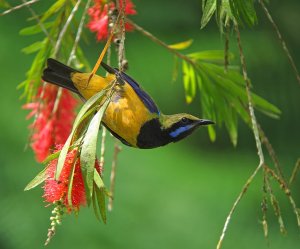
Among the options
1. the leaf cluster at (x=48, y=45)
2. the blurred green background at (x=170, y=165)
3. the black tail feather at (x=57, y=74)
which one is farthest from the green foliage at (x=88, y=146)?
the blurred green background at (x=170, y=165)

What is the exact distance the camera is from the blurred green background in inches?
135

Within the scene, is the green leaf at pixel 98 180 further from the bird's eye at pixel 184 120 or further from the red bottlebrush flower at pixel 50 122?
the red bottlebrush flower at pixel 50 122

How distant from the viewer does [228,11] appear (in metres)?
0.80

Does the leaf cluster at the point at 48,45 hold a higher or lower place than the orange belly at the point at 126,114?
higher

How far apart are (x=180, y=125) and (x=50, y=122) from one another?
0.35 m

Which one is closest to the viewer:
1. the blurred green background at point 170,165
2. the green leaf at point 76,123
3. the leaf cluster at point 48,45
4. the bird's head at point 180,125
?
the green leaf at point 76,123

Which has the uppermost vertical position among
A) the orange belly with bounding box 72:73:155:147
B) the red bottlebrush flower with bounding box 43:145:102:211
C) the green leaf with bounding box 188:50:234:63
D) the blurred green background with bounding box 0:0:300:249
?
the green leaf with bounding box 188:50:234:63

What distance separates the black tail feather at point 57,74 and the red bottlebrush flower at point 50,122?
0.61 feet

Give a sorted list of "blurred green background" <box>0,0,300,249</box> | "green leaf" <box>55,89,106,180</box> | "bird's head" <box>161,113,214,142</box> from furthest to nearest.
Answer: "blurred green background" <box>0,0,300,249</box>
"bird's head" <box>161,113,214,142</box>
"green leaf" <box>55,89,106,180</box>

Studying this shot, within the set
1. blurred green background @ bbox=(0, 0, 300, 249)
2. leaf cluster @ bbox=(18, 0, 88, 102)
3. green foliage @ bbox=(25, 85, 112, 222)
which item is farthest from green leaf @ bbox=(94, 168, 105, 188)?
blurred green background @ bbox=(0, 0, 300, 249)

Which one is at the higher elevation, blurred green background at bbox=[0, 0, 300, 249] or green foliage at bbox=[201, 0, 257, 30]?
green foliage at bbox=[201, 0, 257, 30]

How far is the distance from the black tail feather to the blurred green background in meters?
2.26

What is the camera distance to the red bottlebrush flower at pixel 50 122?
122cm

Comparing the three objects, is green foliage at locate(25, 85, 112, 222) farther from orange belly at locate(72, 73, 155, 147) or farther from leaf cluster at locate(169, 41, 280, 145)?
leaf cluster at locate(169, 41, 280, 145)
